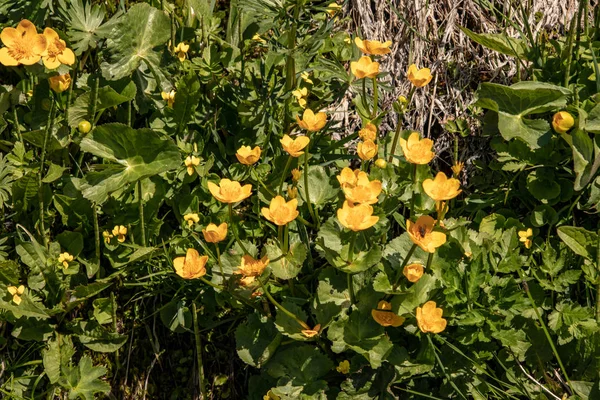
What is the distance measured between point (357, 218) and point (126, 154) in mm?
1135

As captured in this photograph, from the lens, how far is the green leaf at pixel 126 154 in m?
2.81

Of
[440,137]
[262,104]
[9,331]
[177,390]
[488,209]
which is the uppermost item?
[262,104]

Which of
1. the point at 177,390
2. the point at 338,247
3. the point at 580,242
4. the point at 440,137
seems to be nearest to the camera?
the point at 338,247

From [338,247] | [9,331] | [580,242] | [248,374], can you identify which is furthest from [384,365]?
[9,331]

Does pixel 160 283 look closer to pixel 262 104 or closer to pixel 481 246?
pixel 262 104

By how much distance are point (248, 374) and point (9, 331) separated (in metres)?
1.02

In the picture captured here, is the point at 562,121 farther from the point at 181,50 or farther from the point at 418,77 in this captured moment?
the point at 181,50

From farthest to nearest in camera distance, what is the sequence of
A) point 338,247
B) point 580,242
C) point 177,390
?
point 177,390 → point 580,242 → point 338,247

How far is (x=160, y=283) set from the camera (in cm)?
294

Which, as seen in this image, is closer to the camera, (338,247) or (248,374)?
(338,247)

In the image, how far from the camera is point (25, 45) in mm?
2680

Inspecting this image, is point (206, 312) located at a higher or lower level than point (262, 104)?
lower

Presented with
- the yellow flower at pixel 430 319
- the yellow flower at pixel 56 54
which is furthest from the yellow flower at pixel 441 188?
the yellow flower at pixel 56 54

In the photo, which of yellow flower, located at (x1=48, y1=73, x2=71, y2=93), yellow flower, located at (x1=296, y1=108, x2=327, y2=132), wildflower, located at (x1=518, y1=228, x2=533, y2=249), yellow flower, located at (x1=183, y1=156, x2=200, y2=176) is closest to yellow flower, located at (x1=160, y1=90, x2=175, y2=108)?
yellow flower, located at (x1=183, y1=156, x2=200, y2=176)
